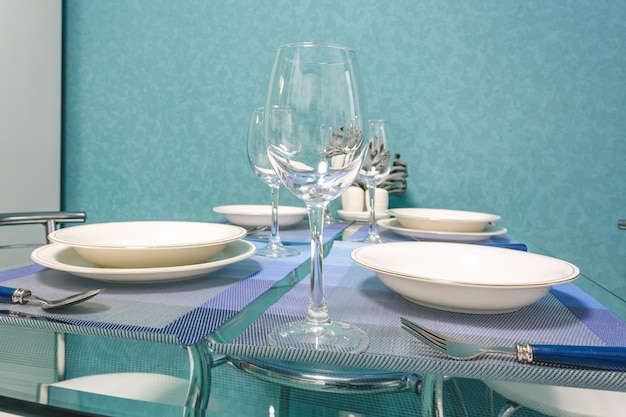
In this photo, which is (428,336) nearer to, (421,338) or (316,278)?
(421,338)

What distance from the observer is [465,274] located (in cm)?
61

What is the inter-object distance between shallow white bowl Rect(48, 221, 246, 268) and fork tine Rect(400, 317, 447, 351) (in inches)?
11.3

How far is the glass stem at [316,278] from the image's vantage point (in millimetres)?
432

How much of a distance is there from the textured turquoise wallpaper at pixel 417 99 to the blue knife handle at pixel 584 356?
173 centimetres

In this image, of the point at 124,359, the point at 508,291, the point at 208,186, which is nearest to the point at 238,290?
the point at 124,359

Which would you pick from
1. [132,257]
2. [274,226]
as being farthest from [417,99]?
[132,257]

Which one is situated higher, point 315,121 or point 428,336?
point 315,121

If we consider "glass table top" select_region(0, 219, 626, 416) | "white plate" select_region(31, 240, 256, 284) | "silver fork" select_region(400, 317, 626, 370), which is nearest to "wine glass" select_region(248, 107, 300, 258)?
"white plate" select_region(31, 240, 256, 284)

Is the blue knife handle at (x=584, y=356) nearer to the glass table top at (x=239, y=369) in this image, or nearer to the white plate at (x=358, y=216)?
the glass table top at (x=239, y=369)

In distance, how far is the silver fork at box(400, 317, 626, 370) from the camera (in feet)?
1.14

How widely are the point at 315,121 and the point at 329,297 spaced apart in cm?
23

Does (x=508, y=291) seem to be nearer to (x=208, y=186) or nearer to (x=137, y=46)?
(x=208, y=186)

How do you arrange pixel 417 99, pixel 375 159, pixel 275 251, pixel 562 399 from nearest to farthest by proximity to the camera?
pixel 562 399 < pixel 275 251 < pixel 375 159 < pixel 417 99

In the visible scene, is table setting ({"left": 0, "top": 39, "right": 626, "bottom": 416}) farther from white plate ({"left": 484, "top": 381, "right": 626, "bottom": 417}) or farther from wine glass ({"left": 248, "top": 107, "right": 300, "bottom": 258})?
wine glass ({"left": 248, "top": 107, "right": 300, "bottom": 258})
